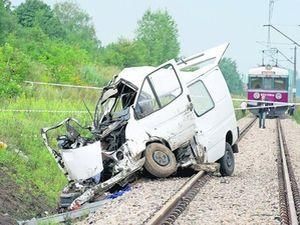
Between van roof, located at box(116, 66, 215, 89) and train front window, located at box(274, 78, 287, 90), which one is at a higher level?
van roof, located at box(116, 66, 215, 89)

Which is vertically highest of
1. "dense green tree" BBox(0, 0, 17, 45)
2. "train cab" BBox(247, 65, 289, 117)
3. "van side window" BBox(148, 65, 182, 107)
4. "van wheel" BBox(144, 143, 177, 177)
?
"dense green tree" BBox(0, 0, 17, 45)

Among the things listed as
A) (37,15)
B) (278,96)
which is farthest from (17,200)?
(37,15)

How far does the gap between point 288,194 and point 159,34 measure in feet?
314

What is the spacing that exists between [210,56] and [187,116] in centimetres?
218

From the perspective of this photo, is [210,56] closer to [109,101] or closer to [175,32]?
[109,101]

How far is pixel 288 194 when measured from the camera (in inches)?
483

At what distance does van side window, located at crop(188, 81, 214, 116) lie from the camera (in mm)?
15102

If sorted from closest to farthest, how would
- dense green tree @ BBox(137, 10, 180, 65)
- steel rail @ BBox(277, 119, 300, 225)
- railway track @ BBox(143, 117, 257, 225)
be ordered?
1. railway track @ BBox(143, 117, 257, 225)
2. steel rail @ BBox(277, 119, 300, 225)
3. dense green tree @ BBox(137, 10, 180, 65)

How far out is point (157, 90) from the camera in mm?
14617

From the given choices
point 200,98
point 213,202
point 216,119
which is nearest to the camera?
point 213,202

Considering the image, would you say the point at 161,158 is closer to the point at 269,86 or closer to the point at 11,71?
the point at 11,71

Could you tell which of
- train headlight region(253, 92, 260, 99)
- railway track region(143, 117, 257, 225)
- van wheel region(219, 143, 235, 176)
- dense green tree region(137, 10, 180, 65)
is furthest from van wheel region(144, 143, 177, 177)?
dense green tree region(137, 10, 180, 65)

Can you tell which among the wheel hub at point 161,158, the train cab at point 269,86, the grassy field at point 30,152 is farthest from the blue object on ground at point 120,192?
the train cab at point 269,86

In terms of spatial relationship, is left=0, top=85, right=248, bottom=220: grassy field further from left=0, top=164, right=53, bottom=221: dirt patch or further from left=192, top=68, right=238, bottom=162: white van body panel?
left=192, top=68, right=238, bottom=162: white van body panel
